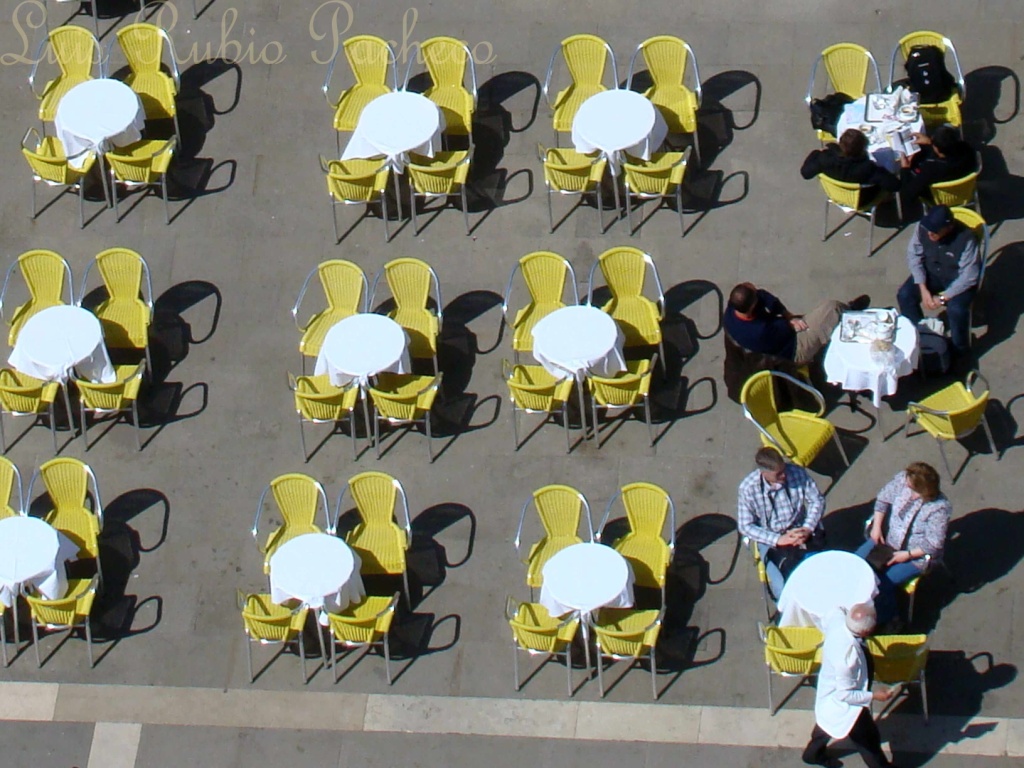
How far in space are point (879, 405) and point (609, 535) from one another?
7.36ft

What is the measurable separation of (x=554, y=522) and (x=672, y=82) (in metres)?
4.37

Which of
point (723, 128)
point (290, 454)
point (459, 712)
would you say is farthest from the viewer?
point (723, 128)

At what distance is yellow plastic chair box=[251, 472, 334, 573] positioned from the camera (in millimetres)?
14836

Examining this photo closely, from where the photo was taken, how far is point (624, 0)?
17.8 meters

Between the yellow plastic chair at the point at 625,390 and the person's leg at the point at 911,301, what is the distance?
1926mm

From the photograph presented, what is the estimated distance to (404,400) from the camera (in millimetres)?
14953

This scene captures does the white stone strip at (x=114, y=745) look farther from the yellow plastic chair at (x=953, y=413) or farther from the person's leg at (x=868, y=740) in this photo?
the yellow plastic chair at (x=953, y=413)

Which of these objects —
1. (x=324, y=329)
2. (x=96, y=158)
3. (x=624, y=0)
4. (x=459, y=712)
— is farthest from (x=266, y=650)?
(x=624, y=0)

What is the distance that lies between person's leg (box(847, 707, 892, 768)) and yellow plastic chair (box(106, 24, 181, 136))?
8099mm

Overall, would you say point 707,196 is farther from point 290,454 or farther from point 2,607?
point 2,607

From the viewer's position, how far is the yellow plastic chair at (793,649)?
13.3 m

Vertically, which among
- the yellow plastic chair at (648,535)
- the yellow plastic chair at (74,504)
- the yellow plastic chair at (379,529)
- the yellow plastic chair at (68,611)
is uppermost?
the yellow plastic chair at (648,535)

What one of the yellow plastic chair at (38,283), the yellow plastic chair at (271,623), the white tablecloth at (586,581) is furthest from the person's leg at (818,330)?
the yellow plastic chair at (38,283)

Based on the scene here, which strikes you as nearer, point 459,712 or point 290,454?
point 459,712
